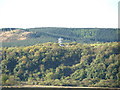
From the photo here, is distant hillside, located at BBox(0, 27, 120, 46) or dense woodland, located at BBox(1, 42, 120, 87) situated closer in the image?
dense woodland, located at BBox(1, 42, 120, 87)

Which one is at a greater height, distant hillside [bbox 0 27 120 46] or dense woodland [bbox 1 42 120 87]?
distant hillside [bbox 0 27 120 46]

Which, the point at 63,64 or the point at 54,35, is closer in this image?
the point at 63,64

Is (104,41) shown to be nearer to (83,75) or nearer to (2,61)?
(83,75)

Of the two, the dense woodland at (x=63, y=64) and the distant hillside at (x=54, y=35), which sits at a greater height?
the distant hillside at (x=54, y=35)

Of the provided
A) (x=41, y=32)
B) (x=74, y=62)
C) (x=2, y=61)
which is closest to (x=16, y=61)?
(x=2, y=61)

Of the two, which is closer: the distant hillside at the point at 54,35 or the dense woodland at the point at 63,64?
the dense woodland at the point at 63,64
